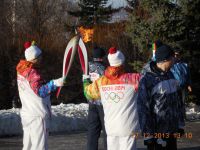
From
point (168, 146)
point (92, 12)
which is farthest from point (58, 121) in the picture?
point (92, 12)

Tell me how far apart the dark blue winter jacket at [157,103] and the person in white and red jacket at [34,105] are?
63.5 inches

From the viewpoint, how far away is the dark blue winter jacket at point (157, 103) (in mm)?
5930

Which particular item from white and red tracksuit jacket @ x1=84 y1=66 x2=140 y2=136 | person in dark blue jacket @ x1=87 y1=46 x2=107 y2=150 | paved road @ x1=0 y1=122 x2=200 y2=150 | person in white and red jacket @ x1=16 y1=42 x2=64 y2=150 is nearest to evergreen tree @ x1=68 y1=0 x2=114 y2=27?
paved road @ x1=0 y1=122 x2=200 y2=150

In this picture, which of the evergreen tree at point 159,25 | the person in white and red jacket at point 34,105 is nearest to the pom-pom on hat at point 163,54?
the person in white and red jacket at point 34,105

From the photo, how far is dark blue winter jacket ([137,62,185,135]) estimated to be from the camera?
593 cm

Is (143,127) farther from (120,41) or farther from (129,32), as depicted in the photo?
(120,41)

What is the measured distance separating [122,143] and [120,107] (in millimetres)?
436

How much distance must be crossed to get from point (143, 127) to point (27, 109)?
200 cm

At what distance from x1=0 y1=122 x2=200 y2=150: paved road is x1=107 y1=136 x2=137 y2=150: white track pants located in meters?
4.13

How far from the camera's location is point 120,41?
83.8 ft

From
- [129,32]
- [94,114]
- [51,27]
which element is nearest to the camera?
[94,114]

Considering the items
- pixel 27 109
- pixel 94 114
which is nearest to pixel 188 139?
pixel 94 114

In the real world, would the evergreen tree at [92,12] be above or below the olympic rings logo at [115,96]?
below

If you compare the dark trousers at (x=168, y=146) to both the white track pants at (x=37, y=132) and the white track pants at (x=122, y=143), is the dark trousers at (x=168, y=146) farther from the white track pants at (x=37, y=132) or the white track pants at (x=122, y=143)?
the white track pants at (x=37, y=132)
